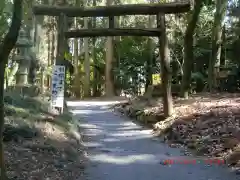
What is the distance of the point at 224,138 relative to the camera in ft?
30.2

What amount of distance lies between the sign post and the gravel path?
152cm

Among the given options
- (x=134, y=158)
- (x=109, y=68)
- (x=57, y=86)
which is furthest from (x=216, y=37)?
(x=134, y=158)

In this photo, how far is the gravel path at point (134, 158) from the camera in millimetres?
7348

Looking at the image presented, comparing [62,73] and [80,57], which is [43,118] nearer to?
[62,73]

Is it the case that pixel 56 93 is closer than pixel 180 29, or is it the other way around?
pixel 56 93

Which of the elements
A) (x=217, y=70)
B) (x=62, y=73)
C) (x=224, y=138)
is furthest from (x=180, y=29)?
(x=224, y=138)

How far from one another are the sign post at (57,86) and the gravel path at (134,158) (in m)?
1.52

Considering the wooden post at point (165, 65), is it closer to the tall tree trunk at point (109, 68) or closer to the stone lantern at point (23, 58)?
the stone lantern at point (23, 58)

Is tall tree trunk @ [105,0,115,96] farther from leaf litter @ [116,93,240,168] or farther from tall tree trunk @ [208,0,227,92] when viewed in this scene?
leaf litter @ [116,93,240,168]

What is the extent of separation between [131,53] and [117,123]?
14.6 meters

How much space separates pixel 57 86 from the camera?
39.9ft

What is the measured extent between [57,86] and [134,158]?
14.0 ft

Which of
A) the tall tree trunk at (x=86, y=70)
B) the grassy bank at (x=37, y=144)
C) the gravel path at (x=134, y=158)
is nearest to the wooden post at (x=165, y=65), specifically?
the gravel path at (x=134, y=158)

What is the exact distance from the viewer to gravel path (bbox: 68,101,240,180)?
7348 mm
